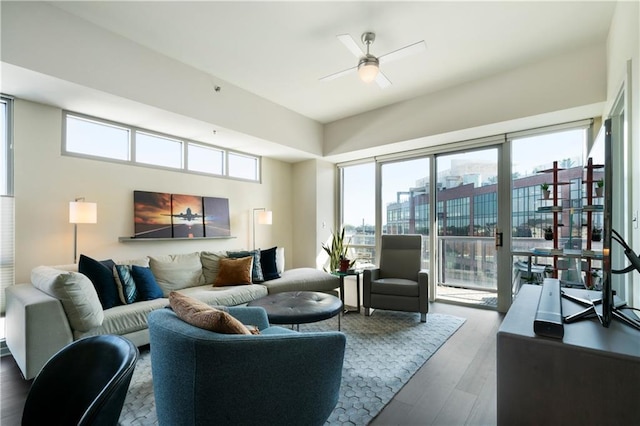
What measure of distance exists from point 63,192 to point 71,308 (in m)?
1.52

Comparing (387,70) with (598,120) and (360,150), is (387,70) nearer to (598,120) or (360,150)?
(360,150)

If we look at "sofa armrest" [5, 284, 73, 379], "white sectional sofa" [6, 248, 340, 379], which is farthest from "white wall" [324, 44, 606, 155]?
"sofa armrest" [5, 284, 73, 379]

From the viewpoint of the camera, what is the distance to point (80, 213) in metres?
2.92

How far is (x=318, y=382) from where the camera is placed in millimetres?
1391

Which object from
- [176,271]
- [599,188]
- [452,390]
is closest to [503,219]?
[599,188]

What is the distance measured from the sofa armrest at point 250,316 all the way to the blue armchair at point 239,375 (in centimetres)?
71

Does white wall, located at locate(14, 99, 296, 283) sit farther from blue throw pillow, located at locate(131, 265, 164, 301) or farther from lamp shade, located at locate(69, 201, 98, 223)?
blue throw pillow, located at locate(131, 265, 164, 301)

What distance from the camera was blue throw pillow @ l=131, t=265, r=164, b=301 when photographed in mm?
3006

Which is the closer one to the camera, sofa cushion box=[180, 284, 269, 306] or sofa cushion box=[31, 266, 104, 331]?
sofa cushion box=[31, 266, 104, 331]

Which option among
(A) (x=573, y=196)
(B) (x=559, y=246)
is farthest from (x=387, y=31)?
(B) (x=559, y=246)

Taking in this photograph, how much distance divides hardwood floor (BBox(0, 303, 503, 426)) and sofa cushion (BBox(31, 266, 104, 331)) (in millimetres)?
547

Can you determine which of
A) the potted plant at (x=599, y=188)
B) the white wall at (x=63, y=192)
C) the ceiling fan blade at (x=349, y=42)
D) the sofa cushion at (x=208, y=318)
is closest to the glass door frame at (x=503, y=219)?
the potted plant at (x=599, y=188)

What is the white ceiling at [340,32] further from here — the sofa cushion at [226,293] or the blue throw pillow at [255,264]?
the sofa cushion at [226,293]

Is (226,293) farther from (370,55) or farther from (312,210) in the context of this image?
(370,55)
